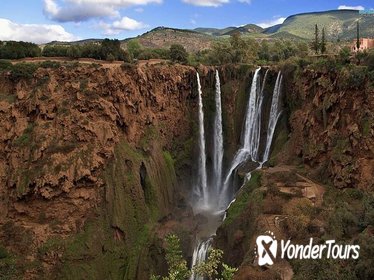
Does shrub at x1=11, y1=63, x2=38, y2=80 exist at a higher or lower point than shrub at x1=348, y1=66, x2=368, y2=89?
higher

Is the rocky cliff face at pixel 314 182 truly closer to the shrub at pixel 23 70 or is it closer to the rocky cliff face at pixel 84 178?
the rocky cliff face at pixel 84 178

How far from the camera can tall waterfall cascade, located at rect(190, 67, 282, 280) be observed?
46041 millimetres

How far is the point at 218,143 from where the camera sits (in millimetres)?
51188

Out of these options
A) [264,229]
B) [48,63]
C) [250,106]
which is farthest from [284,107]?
[48,63]

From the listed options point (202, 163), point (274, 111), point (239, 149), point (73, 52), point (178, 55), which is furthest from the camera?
point (178, 55)

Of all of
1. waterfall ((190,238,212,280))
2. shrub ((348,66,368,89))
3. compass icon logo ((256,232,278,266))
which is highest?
shrub ((348,66,368,89))

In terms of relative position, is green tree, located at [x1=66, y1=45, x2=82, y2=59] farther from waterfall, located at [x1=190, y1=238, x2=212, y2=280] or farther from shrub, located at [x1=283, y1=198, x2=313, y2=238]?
shrub, located at [x1=283, y1=198, x2=313, y2=238]

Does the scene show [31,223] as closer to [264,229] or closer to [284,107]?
[264,229]

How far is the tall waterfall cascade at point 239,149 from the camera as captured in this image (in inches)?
1813

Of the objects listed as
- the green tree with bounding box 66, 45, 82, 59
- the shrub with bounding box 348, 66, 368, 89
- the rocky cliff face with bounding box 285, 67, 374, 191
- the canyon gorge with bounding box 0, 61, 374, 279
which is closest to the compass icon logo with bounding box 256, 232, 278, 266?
the canyon gorge with bounding box 0, 61, 374, 279

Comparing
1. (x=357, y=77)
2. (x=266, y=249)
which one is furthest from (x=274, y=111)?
(x=266, y=249)

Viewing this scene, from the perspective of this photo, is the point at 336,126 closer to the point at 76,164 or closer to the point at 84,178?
the point at 84,178

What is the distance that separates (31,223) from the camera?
3581cm
